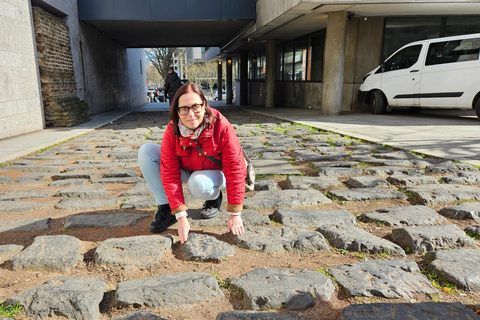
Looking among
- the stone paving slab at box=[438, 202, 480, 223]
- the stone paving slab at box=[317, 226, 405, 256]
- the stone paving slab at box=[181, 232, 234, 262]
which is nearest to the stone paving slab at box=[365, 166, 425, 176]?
the stone paving slab at box=[438, 202, 480, 223]

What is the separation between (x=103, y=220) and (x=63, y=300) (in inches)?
50.8

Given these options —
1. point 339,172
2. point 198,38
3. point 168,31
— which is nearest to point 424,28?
point 339,172

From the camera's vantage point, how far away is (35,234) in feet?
9.27

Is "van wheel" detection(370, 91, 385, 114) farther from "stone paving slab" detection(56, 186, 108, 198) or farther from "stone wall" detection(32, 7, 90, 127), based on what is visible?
"stone paving slab" detection(56, 186, 108, 198)

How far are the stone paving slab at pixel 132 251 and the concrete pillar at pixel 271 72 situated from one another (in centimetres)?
1561

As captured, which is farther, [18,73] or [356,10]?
[356,10]

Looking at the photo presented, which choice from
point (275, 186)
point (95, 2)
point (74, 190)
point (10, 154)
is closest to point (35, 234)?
point (74, 190)

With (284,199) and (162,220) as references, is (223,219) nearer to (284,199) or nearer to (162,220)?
(162,220)

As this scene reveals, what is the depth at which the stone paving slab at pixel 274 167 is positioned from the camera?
468 centimetres

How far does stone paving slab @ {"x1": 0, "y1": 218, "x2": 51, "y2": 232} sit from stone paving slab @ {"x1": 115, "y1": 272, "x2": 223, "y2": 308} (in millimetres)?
1305

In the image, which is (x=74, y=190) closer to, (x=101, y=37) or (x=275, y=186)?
(x=275, y=186)

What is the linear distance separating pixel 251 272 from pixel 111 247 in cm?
100

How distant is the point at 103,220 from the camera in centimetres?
308

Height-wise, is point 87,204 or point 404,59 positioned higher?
point 404,59
